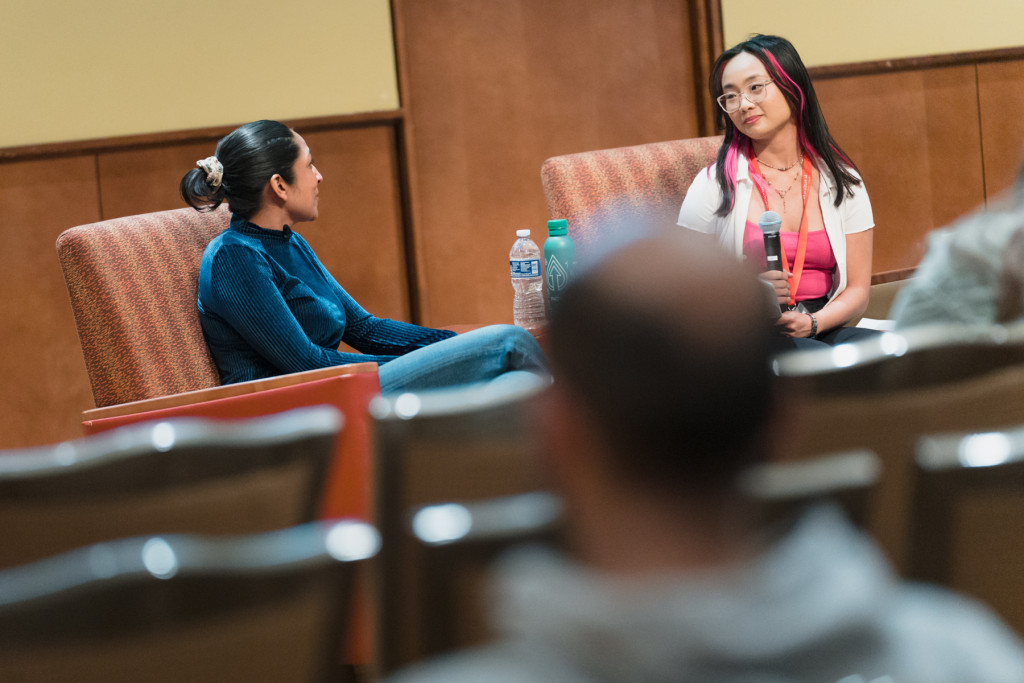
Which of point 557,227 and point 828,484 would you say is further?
point 557,227

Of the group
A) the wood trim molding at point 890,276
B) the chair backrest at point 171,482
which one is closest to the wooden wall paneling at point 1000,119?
the wood trim molding at point 890,276

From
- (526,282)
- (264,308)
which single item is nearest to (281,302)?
(264,308)

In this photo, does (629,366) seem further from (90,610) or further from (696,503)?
(90,610)

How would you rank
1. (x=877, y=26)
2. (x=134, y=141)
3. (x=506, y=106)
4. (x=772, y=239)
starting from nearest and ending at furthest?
(x=772, y=239)
(x=134, y=141)
(x=506, y=106)
(x=877, y=26)

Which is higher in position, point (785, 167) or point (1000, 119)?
point (1000, 119)

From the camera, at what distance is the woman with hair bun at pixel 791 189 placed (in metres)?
2.76

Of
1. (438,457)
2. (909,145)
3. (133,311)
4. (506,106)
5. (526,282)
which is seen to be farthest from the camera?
(909,145)

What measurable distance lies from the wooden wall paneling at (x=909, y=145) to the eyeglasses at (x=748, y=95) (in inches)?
66.6

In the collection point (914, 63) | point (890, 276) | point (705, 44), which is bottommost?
point (890, 276)

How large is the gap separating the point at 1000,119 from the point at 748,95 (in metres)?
2.29

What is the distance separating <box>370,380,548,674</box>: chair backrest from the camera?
104 cm

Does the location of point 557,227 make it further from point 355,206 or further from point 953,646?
point 953,646

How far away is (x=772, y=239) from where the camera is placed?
7.95ft

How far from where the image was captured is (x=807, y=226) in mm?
2777
